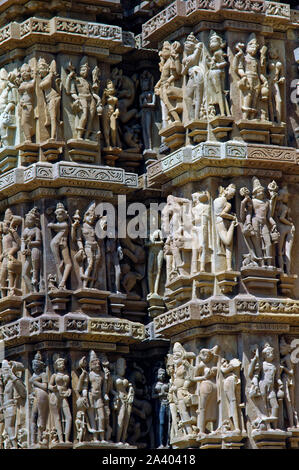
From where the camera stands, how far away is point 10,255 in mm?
30875

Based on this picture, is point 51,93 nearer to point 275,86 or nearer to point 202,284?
point 275,86

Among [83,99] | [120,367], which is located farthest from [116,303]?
[83,99]

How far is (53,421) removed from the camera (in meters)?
30.2

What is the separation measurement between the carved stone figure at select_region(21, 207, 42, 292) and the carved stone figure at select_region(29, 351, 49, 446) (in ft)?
3.08

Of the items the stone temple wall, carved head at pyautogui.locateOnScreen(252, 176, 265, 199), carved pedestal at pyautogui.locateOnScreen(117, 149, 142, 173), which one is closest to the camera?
the stone temple wall

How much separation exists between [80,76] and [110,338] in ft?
10.7

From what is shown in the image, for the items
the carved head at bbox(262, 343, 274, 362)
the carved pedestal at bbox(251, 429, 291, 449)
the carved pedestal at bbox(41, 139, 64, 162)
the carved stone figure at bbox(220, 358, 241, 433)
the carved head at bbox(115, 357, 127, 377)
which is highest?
the carved pedestal at bbox(41, 139, 64, 162)

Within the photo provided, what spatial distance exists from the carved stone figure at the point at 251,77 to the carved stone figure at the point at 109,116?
180 cm

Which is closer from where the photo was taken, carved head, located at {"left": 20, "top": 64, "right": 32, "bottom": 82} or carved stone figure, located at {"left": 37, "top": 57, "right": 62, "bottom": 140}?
carved stone figure, located at {"left": 37, "top": 57, "right": 62, "bottom": 140}

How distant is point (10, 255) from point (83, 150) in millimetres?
1569

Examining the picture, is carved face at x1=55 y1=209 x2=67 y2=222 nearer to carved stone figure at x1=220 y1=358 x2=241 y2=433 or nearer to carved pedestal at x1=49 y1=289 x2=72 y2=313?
carved pedestal at x1=49 y1=289 x2=72 y2=313

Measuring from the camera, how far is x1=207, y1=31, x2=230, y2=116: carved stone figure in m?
30.4

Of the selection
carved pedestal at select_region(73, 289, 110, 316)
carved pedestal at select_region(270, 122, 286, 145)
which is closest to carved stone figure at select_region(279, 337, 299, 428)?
carved pedestal at select_region(73, 289, 110, 316)
